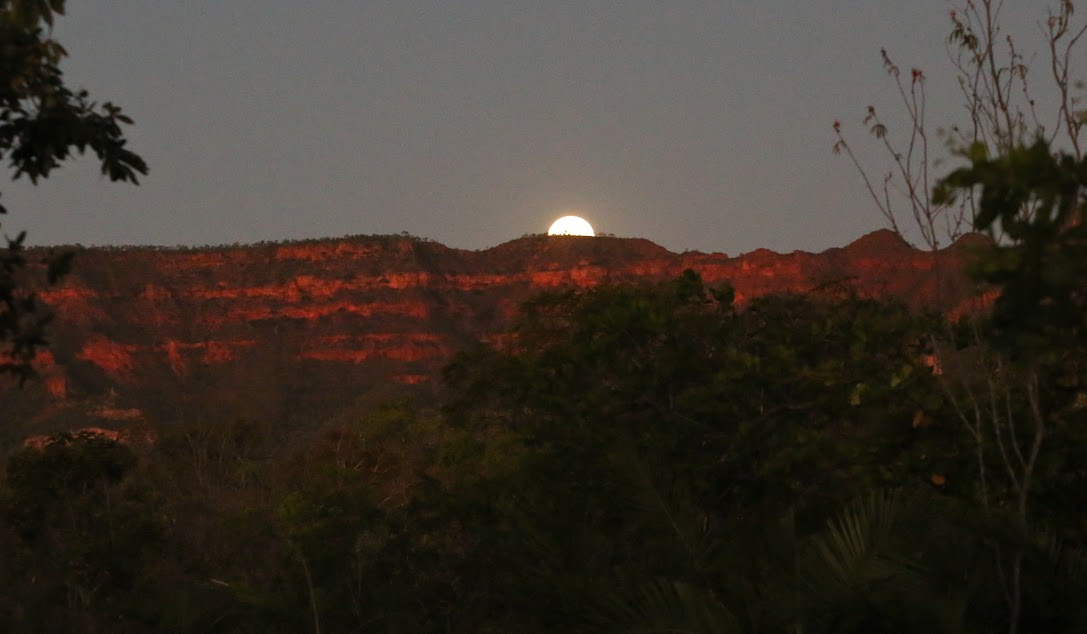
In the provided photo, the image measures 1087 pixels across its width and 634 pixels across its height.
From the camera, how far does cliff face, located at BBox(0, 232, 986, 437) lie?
7412 centimetres

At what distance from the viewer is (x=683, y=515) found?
7.11 metres

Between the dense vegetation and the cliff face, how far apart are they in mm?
54223

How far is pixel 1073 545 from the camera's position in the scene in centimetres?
708

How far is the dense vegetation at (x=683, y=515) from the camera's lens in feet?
19.4

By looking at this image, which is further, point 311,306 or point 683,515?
point 311,306

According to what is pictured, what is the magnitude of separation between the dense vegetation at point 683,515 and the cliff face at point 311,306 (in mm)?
54223

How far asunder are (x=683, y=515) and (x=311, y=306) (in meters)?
75.2

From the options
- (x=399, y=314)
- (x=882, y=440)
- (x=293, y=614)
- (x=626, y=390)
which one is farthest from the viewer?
(x=399, y=314)

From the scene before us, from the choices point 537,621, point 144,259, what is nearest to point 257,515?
point 537,621

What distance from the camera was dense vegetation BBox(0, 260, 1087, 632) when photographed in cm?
590

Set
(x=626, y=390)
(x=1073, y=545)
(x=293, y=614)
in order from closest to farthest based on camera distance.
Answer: (x=1073, y=545) → (x=293, y=614) → (x=626, y=390)

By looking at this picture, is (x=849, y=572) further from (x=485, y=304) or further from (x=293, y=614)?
(x=485, y=304)

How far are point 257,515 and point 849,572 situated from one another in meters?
23.6

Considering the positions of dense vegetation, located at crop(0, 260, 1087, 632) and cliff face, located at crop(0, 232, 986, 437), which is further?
cliff face, located at crop(0, 232, 986, 437)
